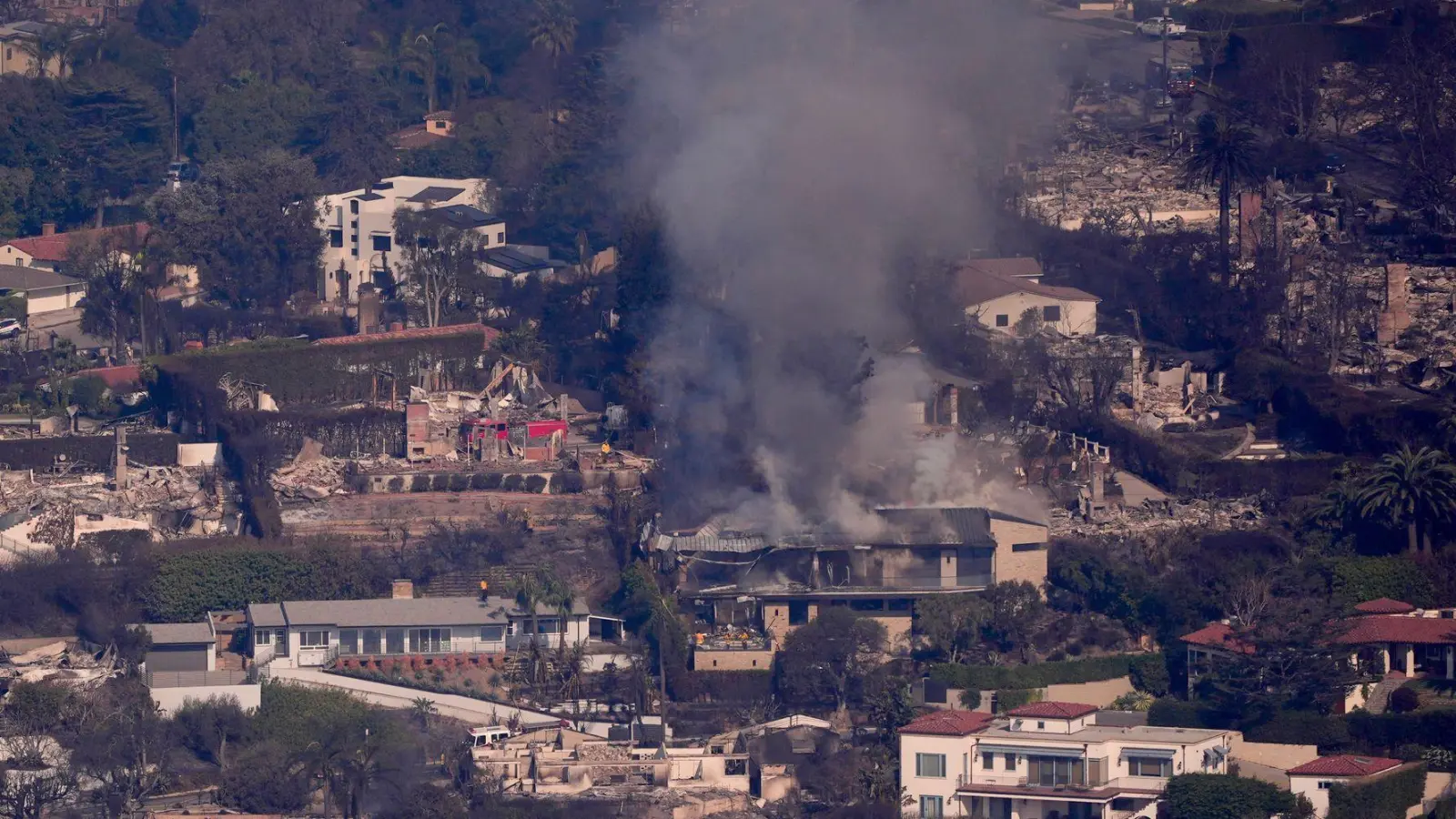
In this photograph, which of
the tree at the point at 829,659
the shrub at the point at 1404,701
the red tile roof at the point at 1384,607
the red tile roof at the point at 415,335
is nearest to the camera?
the shrub at the point at 1404,701

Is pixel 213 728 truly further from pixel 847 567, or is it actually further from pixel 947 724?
pixel 947 724

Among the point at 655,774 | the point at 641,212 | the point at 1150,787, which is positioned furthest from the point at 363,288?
the point at 1150,787

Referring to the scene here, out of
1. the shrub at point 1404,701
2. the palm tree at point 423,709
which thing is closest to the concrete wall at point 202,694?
the palm tree at point 423,709

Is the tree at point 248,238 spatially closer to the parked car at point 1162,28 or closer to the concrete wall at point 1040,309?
the concrete wall at point 1040,309

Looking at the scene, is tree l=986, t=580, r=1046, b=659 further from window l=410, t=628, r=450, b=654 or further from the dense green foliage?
window l=410, t=628, r=450, b=654

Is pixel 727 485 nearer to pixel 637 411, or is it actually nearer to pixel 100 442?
pixel 637 411

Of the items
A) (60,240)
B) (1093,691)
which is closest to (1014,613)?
(1093,691)

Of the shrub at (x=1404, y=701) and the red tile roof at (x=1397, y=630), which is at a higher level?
the red tile roof at (x=1397, y=630)
